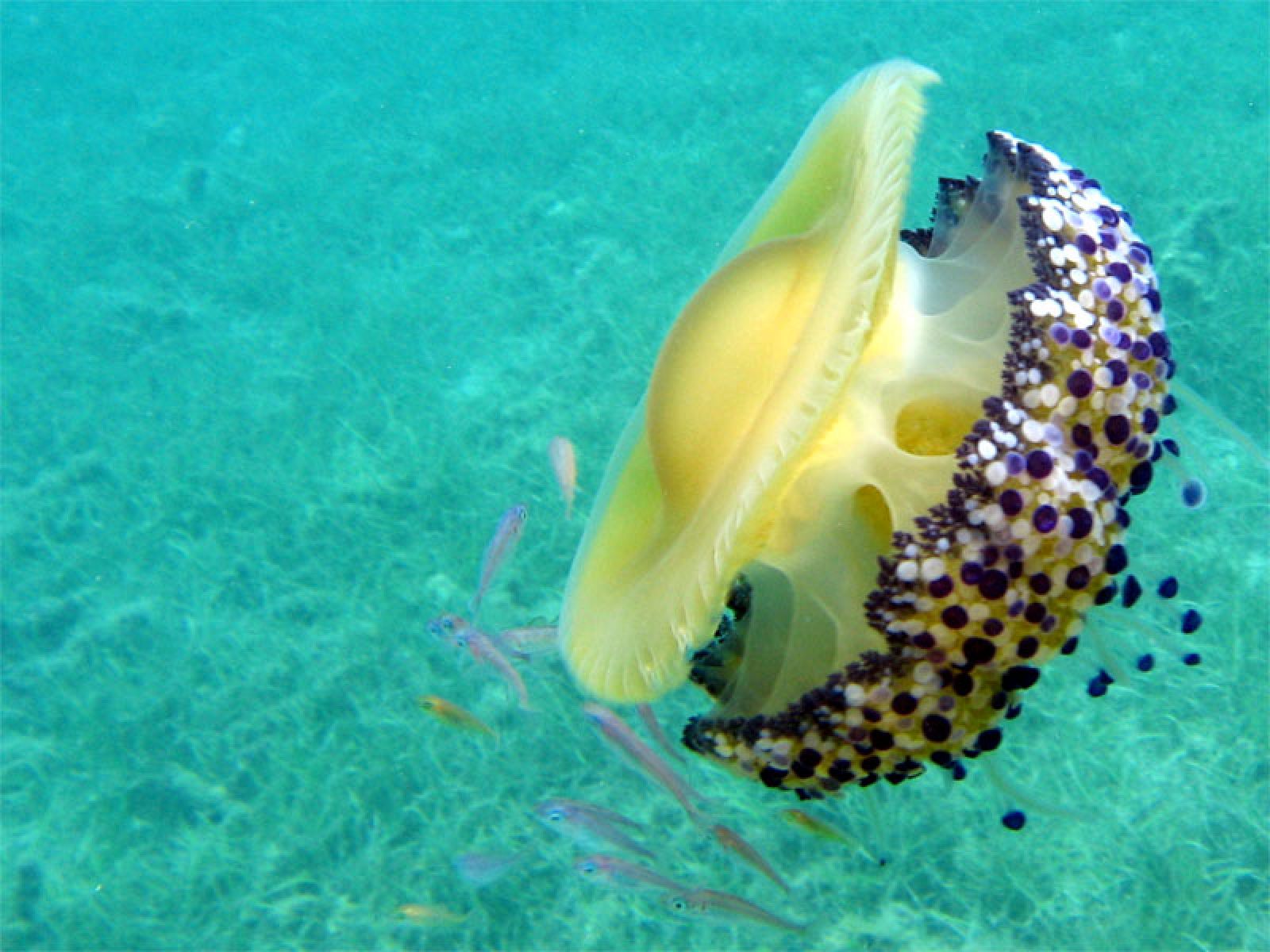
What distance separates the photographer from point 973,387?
196cm

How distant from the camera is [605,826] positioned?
12.4ft

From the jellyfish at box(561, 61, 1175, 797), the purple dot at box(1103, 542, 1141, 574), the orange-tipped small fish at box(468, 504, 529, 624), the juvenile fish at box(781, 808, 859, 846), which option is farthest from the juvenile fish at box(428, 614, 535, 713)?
the purple dot at box(1103, 542, 1141, 574)

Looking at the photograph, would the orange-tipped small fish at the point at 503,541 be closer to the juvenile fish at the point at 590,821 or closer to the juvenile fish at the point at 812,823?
the juvenile fish at the point at 590,821

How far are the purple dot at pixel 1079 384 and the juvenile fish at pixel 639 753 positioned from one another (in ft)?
7.82

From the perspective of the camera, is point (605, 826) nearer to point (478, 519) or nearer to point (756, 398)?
point (756, 398)

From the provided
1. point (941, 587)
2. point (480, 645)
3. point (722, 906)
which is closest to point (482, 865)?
point (480, 645)

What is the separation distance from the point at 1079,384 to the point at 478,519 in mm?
4894

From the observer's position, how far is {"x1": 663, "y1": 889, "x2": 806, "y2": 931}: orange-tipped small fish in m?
3.46

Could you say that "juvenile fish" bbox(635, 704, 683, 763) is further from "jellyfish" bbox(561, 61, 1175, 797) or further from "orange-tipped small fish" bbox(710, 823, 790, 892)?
"jellyfish" bbox(561, 61, 1175, 797)

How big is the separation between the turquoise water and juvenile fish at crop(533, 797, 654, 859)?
0.65 meters

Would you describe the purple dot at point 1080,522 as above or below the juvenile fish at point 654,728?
above

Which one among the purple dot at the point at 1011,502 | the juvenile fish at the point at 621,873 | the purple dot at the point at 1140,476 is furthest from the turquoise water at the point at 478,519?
the purple dot at the point at 1011,502

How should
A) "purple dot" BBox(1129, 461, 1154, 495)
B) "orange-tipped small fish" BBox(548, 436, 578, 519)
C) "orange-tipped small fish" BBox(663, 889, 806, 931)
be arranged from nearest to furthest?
"purple dot" BBox(1129, 461, 1154, 495)
"orange-tipped small fish" BBox(663, 889, 806, 931)
"orange-tipped small fish" BBox(548, 436, 578, 519)

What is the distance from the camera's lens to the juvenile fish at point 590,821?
12.4 feet
